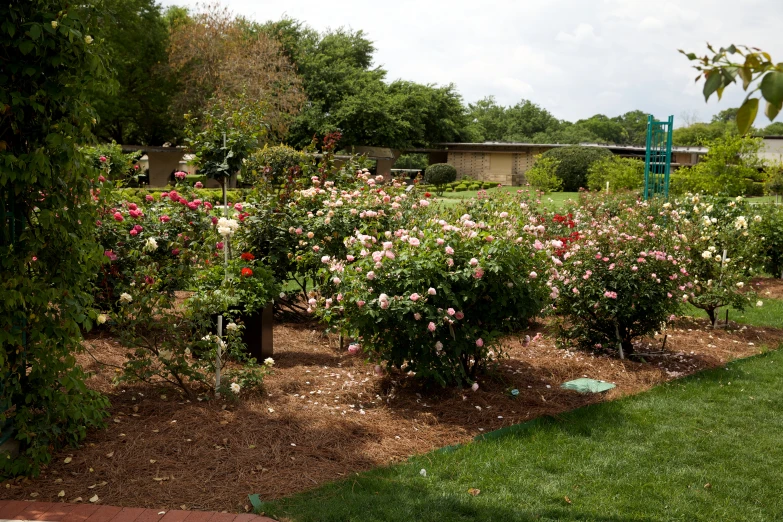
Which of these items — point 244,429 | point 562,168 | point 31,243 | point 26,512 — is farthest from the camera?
point 562,168

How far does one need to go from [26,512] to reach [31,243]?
4.34 feet

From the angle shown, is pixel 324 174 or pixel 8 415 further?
pixel 324 174

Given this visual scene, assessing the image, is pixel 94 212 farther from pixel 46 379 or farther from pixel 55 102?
pixel 46 379

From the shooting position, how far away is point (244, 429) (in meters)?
4.28

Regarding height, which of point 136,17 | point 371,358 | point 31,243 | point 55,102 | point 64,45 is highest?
point 136,17

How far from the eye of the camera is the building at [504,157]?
140 feet

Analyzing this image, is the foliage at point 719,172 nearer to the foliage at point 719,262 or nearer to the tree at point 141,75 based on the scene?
the foliage at point 719,262

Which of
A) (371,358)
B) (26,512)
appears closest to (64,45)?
(26,512)

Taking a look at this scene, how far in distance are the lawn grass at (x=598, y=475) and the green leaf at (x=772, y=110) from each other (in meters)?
2.52

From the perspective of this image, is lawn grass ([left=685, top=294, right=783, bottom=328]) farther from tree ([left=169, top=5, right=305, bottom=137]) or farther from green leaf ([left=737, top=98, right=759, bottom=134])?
tree ([left=169, top=5, right=305, bottom=137])

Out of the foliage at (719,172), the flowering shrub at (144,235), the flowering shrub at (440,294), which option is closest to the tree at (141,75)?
the foliage at (719,172)

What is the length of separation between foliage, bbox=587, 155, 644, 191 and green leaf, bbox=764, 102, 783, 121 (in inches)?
820

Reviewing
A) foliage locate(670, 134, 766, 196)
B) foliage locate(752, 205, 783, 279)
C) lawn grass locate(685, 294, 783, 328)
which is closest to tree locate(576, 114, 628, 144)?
foliage locate(670, 134, 766, 196)

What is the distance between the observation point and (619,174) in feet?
83.4
